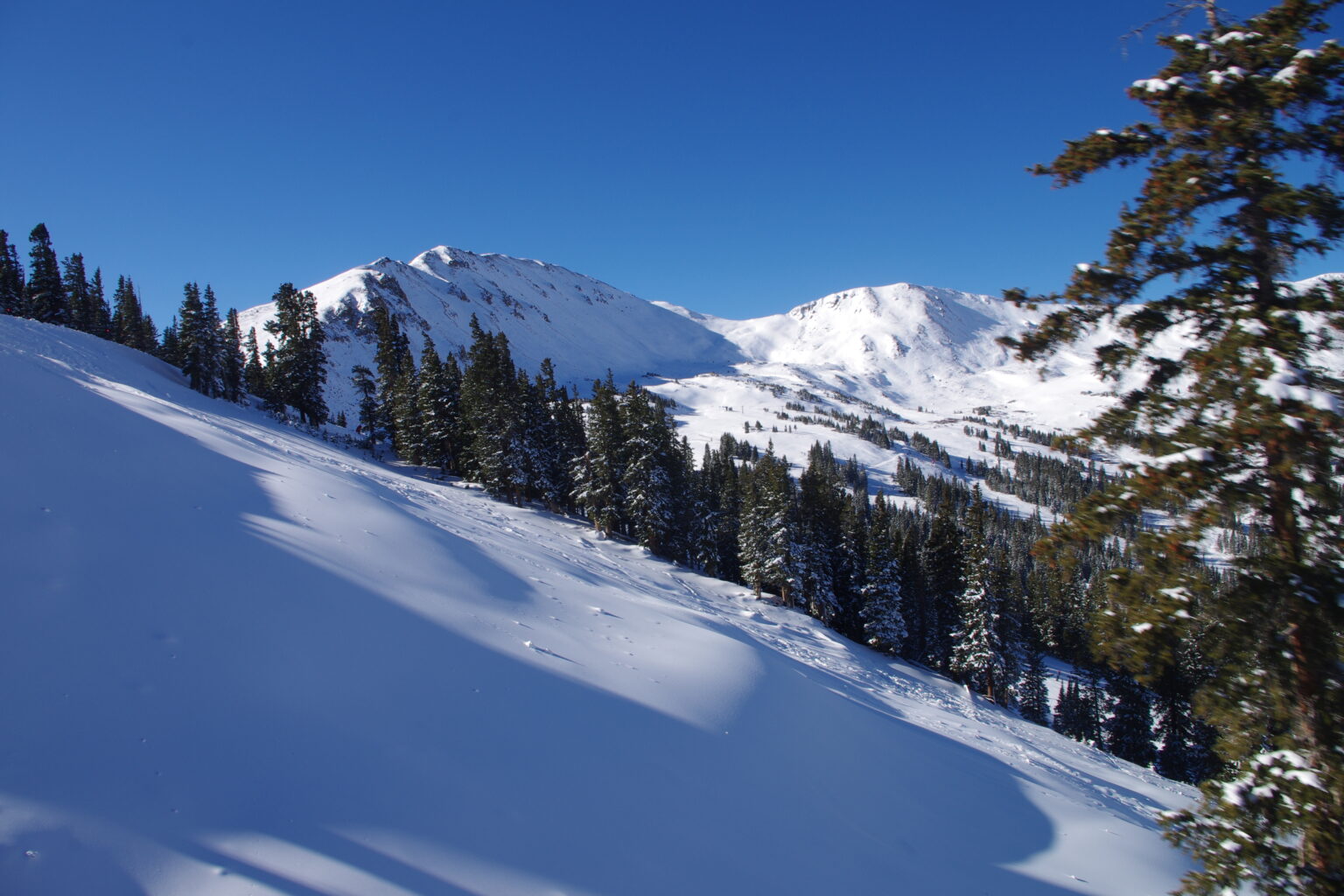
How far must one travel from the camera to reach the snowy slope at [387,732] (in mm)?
5848

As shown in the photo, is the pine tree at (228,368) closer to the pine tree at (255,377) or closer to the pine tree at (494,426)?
the pine tree at (255,377)

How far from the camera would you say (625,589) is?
20.8m

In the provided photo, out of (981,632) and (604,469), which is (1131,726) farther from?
(604,469)

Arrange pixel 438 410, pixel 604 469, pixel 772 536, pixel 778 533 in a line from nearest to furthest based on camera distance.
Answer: pixel 778 533 < pixel 772 536 < pixel 604 469 < pixel 438 410

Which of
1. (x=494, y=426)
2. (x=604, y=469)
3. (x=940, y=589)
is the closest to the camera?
(x=604, y=469)

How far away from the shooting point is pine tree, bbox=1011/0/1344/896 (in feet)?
16.6

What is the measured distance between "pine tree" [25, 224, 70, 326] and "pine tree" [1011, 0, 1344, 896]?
75.2m

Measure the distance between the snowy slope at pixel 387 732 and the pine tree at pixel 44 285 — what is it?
52489 millimetres

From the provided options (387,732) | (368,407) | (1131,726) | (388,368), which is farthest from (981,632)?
(368,407)

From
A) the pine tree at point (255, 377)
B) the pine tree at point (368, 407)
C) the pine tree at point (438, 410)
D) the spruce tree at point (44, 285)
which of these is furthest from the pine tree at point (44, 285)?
the pine tree at point (438, 410)

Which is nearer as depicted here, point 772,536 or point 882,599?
point 882,599

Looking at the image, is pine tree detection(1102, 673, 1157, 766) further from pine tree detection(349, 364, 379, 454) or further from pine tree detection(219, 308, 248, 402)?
pine tree detection(219, 308, 248, 402)

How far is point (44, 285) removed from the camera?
53.0m

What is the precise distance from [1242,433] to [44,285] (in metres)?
78.2
